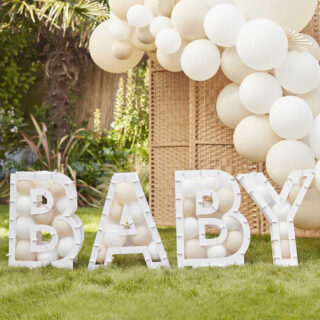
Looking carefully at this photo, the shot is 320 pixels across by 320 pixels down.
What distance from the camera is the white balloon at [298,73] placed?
312cm

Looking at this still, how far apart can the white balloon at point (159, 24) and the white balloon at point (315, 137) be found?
1.14m

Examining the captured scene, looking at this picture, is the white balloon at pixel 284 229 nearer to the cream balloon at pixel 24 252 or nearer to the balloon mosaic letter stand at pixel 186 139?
the balloon mosaic letter stand at pixel 186 139

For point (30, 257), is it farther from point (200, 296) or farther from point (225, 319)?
point (225, 319)

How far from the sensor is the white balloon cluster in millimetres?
2955

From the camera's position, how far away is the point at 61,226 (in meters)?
2.96

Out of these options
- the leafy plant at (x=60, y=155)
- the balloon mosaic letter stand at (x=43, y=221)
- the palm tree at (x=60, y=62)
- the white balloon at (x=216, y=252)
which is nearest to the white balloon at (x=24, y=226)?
the balloon mosaic letter stand at (x=43, y=221)

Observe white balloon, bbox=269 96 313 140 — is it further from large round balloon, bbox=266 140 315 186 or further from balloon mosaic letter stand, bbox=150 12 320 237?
balloon mosaic letter stand, bbox=150 12 320 237

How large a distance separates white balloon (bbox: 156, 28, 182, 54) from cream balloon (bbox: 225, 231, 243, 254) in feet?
4.11

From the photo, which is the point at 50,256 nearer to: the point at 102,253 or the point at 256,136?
the point at 102,253

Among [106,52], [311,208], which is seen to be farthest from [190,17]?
[311,208]

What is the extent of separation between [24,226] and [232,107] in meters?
1.50

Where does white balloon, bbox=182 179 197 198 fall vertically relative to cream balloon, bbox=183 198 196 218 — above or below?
above

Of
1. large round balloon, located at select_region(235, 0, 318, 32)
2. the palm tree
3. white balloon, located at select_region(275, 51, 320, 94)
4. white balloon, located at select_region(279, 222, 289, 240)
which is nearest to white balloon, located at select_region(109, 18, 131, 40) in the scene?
large round balloon, located at select_region(235, 0, 318, 32)

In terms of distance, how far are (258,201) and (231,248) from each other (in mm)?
305
